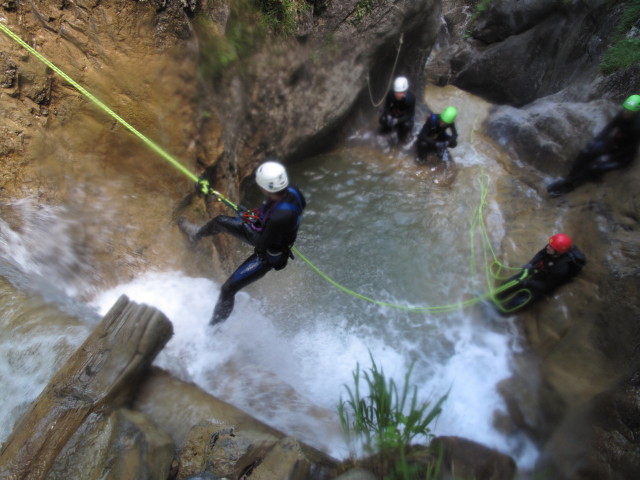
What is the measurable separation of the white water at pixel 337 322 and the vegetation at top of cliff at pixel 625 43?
3627 millimetres

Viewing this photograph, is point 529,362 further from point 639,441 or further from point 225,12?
point 225,12

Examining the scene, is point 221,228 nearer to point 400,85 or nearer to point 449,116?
point 449,116

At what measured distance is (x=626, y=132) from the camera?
4.80 metres

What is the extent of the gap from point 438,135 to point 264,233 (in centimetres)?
452

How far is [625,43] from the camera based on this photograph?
688 cm

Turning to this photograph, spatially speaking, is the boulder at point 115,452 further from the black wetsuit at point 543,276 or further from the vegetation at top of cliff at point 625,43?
the vegetation at top of cliff at point 625,43

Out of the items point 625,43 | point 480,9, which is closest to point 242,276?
point 625,43

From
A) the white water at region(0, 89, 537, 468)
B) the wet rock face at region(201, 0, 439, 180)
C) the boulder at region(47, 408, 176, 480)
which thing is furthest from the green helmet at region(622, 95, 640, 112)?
the boulder at region(47, 408, 176, 480)

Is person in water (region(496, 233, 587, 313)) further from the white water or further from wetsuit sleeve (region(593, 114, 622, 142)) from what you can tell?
wetsuit sleeve (region(593, 114, 622, 142))

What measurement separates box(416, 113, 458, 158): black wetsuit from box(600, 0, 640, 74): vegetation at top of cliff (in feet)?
10.7

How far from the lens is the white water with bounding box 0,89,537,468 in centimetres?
305

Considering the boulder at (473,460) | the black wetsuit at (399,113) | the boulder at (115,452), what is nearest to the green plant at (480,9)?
the black wetsuit at (399,113)

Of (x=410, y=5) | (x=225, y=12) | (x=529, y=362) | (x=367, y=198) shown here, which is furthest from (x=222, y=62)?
(x=529, y=362)

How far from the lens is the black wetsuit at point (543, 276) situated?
13.2 ft
